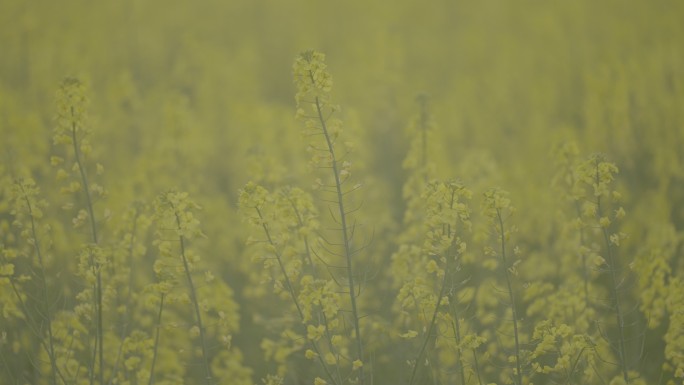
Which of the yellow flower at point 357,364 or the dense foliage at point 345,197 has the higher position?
the dense foliage at point 345,197

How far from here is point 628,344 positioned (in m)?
6.67

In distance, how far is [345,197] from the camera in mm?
8023

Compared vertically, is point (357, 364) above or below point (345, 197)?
below

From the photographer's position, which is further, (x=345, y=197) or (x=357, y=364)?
(x=345, y=197)

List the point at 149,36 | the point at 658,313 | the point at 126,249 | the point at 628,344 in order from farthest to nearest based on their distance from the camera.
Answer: the point at 149,36 → the point at 628,344 → the point at 126,249 → the point at 658,313

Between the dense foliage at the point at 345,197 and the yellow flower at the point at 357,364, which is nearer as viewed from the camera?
the yellow flower at the point at 357,364

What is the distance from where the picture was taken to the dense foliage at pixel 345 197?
440 cm

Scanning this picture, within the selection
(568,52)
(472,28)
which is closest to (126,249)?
(568,52)

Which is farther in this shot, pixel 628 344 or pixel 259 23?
pixel 259 23

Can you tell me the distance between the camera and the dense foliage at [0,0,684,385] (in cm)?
440

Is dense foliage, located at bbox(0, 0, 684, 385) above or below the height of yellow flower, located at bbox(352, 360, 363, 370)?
A: above

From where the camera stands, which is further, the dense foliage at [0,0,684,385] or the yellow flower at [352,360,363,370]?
the dense foliage at [0,0,684,385]

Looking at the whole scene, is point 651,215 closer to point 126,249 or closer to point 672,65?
point 672,65

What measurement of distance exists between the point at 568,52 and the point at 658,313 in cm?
957
